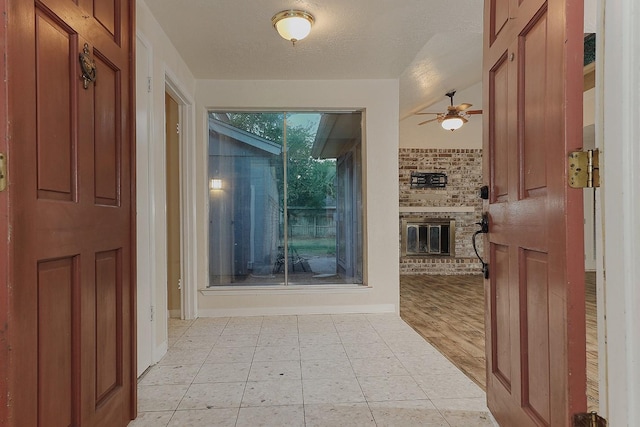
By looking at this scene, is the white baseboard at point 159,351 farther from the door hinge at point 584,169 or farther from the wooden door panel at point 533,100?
the door hinge at point 584,169

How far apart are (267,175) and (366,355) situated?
87.6 inches

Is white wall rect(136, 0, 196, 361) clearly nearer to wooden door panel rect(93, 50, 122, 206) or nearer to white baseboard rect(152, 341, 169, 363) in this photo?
white baseboard rect(152, 341, 169, 363)

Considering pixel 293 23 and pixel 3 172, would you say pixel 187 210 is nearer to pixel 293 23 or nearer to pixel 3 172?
pixel 293 23

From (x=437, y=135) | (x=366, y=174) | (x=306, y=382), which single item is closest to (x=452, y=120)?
(x=437, y=135)

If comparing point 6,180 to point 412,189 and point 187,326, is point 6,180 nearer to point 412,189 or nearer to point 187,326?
point 187,326

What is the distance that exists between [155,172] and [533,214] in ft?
7.51

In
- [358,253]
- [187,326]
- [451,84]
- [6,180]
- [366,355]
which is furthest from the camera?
[451,84]

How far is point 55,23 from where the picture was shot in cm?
115

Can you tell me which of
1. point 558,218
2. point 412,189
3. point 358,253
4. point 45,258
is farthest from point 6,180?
point 412,189

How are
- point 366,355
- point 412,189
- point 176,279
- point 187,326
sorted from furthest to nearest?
1. point 412,189
2. point 176,279
3. point 187,326
4. point 366,355

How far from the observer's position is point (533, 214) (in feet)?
4.07

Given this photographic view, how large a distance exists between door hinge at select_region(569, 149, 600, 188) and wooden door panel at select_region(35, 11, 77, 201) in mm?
1518

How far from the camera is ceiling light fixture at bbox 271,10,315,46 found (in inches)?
99.9

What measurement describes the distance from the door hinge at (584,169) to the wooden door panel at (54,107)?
1.52 m
